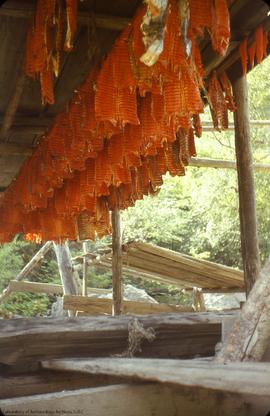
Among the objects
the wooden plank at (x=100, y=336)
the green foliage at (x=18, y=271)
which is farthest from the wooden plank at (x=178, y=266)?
the green foliage at (x=18, y=271)

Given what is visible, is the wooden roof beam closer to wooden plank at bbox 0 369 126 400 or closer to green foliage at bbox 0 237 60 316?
wooden plank at bbox 0 369 126 400

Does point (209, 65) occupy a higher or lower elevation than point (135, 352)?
higher

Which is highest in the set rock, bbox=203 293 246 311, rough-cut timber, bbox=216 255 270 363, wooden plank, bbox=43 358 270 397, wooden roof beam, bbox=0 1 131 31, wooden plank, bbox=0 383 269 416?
wooden roof beam, bbox=0 1 131 31

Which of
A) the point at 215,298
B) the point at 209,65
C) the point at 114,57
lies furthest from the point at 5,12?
the point at 215,298

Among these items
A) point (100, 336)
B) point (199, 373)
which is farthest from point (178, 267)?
point (199, 373)

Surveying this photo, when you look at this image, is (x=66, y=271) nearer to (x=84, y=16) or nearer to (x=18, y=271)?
(x=84, y=16)

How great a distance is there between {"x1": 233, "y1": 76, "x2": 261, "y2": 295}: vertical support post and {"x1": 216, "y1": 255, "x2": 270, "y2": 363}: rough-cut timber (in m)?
2.80

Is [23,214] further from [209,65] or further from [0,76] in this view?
[209,65]

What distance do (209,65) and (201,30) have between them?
1585 millimetres

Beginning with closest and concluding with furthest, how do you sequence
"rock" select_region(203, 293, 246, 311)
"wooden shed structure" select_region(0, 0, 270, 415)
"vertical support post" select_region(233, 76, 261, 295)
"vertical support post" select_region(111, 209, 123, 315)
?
"wooden shed structure" select_region(0, 0, 270, 415)
"vertical support post" select_region(233, 76, 261, 295)
"vertical support post" select_region(111, 209, 123, 315)
"rock" select_region(203, 293, 246, 311)

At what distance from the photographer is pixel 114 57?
11.2ft

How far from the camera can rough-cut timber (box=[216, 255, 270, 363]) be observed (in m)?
1.71

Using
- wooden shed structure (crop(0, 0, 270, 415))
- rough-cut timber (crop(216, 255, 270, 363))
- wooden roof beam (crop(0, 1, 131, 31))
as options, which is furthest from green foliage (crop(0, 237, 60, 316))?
rough-cut timber (crop(216, 255, 270, 363))

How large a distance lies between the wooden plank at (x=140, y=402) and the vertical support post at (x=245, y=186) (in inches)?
98.6
